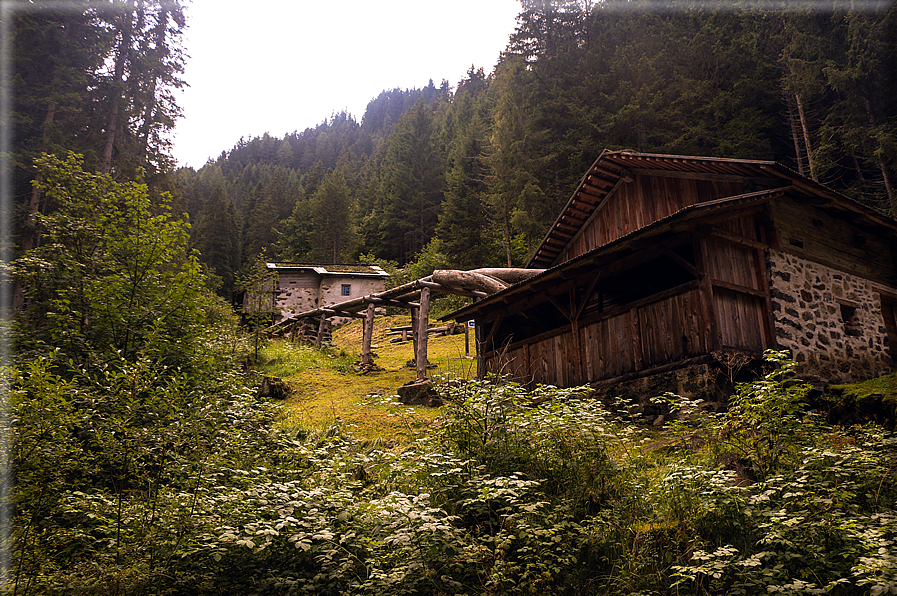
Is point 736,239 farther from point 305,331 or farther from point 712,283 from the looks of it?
point 305,331

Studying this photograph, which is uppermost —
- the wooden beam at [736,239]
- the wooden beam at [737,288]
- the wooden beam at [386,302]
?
the wooden beam at [386,302]

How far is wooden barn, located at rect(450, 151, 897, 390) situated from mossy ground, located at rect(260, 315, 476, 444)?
8.54ft

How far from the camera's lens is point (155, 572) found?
427cm

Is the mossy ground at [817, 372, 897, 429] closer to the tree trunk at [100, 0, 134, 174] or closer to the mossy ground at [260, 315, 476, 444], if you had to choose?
the mossy ground at [260, 315, 476, 444]

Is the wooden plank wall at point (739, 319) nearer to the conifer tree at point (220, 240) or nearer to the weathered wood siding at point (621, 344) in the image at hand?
the weathered wood siding at point (621, 344)

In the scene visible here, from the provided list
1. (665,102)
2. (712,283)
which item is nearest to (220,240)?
(665,102)

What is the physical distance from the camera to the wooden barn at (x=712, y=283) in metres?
10.0

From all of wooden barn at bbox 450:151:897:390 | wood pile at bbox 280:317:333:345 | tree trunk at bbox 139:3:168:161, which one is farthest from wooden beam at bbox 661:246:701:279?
tree trunk at bbox 139:3:168:161

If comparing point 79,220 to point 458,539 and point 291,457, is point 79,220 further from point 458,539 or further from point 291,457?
point 458,539

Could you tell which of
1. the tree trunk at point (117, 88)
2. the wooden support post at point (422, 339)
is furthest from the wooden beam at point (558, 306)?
the tree trunk at point (117, 88)

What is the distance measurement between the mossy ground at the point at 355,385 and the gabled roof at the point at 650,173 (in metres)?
5.11

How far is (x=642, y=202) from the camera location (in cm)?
1433

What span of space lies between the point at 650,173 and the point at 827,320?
548 centimetres

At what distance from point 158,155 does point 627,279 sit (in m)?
21.1
